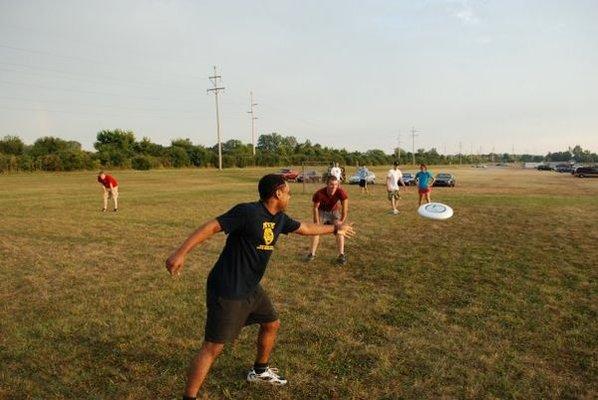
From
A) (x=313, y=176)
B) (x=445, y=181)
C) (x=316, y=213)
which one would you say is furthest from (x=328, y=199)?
(x=313, y=176)

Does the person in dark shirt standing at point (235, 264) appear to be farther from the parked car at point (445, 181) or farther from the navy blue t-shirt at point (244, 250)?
the parked car at point (445, 181)

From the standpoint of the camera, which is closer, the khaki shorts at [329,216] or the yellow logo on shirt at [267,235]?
the yellow logo on shirt at [267,235]

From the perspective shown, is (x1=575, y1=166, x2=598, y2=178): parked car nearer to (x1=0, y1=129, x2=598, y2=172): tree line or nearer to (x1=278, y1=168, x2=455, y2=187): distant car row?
(x1=278, y1=168, x2=455, y2=187): distant car row

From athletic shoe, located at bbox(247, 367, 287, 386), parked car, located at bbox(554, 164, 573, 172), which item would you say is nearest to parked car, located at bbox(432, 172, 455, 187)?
athletic shoe, located at bbox(247, 367, 287, 386)

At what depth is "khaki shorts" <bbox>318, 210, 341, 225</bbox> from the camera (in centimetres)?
942

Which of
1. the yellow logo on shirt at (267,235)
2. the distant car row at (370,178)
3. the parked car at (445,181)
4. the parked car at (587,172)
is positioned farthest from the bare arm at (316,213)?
the parked car at (587,172)

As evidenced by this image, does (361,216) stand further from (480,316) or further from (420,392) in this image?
(420,392)

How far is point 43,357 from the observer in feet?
16.3

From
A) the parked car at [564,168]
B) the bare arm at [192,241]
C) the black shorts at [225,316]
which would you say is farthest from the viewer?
the parked car at [564,168]

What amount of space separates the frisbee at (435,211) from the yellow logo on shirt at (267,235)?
9491 mm

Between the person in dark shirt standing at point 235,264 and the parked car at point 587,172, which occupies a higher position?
the person in dark shirt standing at point 235,264

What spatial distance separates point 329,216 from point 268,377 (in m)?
5.36

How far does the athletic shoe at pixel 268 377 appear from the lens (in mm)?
4371

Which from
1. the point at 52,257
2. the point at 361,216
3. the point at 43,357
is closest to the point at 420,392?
the point at 43,357
